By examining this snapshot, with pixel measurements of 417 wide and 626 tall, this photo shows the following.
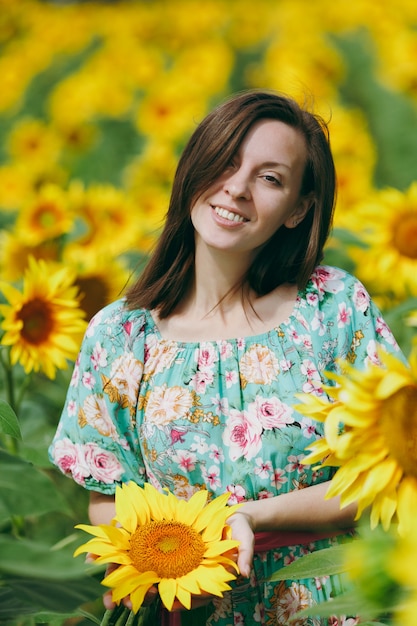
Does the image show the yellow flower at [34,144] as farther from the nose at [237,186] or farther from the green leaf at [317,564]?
the green leaf at [317,564]

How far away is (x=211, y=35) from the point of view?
4.55 meters

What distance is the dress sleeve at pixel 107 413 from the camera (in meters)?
1.22

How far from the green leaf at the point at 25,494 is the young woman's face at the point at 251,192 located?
0.49 meters

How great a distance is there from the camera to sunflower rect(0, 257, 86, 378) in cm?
157

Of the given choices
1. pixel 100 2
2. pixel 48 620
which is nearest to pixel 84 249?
pixel 48 620

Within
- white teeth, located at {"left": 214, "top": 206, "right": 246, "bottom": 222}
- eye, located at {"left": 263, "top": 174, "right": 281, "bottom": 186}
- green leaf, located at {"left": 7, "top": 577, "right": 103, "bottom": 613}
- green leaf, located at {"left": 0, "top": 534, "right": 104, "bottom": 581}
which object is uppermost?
eye, located at {"left": 263, "top": 174, "right": 281, "bottom": 186}

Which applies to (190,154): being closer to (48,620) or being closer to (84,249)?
(48,620)

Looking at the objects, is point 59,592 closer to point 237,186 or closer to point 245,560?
point 245,560

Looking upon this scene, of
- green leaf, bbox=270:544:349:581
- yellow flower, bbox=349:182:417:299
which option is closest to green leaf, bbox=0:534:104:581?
green leaf, bbox=270:544:349:581

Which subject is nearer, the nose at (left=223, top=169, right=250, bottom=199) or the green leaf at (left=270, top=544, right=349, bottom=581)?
the green leaf at (left=270, top=544, right=349, bottom=581)

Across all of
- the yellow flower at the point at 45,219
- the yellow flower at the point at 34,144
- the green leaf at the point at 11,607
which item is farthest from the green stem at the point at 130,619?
the yellow flower at the point at 34,144

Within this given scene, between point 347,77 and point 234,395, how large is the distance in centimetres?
290

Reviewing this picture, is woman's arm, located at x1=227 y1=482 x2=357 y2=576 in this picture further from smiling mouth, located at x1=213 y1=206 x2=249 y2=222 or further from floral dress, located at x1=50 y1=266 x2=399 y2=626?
smiling mouth, located at x1=213 y1=206 x2=249 y2=222

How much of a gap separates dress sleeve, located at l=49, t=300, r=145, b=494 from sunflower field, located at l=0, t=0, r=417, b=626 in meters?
0.15
